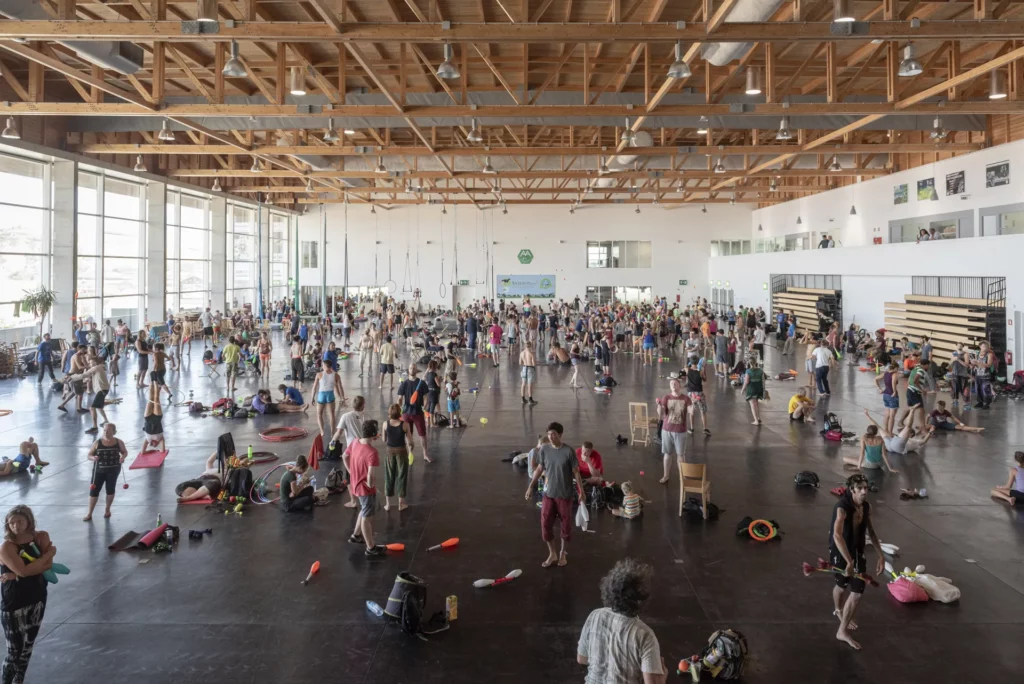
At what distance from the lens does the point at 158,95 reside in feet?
44.5

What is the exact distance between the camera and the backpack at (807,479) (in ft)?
28.4

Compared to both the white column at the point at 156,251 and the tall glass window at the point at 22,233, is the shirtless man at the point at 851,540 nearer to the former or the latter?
the tall glass window at the point at 22,233

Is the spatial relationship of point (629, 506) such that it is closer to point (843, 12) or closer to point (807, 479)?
point (807, 479)

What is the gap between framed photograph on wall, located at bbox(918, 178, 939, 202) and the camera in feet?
75.8

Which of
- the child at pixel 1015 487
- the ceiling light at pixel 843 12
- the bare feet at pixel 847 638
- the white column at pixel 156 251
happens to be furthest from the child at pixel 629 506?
the white column at pixel 156 251

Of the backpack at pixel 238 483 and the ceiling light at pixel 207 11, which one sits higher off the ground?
the ceiling light at pixel 207 11

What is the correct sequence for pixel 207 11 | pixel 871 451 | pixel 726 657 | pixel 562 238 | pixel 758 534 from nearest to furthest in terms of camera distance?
pixel 726 657, pixel 758 534, pixel 207 11, pixel 871 451, pixel 562 238

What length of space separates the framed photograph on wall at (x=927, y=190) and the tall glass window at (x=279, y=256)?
3394cm

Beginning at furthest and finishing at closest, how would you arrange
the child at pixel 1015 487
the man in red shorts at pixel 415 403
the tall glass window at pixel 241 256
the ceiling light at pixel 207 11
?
the tall glass window at pixel 241 256 → the man in red shorts at pixel 415 403 → the ceiling light at pixel 207 11 → the child at pixel 1015 487

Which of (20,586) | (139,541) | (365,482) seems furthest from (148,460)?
(20,586)

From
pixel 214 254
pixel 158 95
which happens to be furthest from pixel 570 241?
pixel 158 95

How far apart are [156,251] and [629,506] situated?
83.3 ft

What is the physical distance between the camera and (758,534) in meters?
6.93

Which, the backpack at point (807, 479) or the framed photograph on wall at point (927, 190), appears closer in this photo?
the backpack at point (807, 479)
